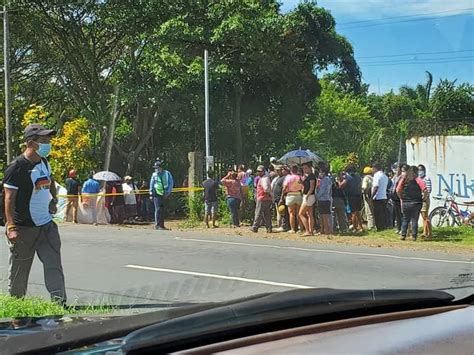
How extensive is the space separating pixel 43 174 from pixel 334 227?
9937 mm

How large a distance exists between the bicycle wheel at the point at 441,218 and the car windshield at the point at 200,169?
3 cm

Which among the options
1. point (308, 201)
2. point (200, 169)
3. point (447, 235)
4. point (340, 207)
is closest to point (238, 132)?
point (200, 169)

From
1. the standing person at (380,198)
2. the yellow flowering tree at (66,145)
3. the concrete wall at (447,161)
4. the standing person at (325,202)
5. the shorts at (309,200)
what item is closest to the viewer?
the yellow flowering tree at (66,145)

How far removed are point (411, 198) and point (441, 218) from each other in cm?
225

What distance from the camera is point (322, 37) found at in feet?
18.7

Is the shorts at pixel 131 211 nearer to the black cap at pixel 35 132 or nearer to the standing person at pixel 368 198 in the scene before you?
the standing person at pixel 368 198

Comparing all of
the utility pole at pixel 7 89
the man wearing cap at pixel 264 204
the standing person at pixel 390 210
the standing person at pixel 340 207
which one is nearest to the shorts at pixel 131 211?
the man wearing cap at pixel 264 204

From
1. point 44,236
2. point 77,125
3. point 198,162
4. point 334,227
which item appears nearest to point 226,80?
point 198,162

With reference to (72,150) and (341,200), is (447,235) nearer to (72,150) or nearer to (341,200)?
(341,200)

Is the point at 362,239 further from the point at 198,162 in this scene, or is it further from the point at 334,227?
the point at 198,162

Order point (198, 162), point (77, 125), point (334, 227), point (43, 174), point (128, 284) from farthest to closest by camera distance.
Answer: point (198, 162), point (334, 227), point (77, 125), point (128, 284), point (43, 174)

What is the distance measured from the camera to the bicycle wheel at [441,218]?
14766mm

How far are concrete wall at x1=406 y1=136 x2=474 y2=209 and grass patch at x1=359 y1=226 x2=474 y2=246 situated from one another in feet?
3.87

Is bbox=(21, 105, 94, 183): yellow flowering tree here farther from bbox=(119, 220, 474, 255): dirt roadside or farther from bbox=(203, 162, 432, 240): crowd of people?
bbox=(203, 162, 432, 240): crowd of people
